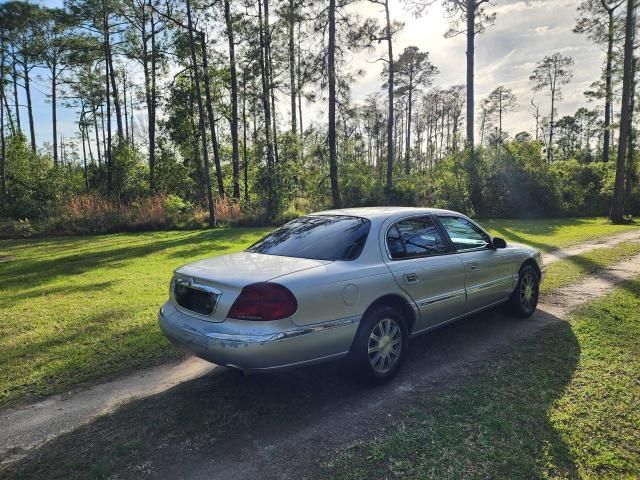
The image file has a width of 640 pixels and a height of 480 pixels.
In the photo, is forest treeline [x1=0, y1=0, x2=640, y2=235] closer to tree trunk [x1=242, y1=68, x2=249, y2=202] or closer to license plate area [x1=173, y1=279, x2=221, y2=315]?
tree trunk [x1=242, y1=68, x2=249, y2=202]

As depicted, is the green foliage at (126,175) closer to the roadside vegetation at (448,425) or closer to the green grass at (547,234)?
the green grass at (547,234)

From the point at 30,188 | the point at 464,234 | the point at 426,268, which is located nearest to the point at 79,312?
the point at 426,268

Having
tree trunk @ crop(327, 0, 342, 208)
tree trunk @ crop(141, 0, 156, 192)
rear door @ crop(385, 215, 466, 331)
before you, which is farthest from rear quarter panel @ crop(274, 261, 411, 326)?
tree trunk @ crop(141, 0, 156, 192)

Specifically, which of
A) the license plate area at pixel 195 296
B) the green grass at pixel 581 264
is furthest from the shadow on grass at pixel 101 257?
the green grass at pixel 581 264

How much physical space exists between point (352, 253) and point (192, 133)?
24.3m

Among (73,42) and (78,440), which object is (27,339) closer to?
(78,440)

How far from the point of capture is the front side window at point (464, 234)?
15.0 feet

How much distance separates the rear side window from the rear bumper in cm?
93

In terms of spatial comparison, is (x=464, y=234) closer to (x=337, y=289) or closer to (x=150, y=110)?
(x=337, y=289)

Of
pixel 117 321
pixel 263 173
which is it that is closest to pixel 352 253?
pixel 117 321

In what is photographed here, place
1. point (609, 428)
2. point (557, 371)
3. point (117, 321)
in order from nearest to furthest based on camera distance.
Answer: point (609, 428) < point (557, 371) < point (117, 321)

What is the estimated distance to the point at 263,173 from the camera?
2027cm

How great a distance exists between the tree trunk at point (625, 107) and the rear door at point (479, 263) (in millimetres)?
18326

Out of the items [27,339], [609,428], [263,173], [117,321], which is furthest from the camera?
[263,173]
